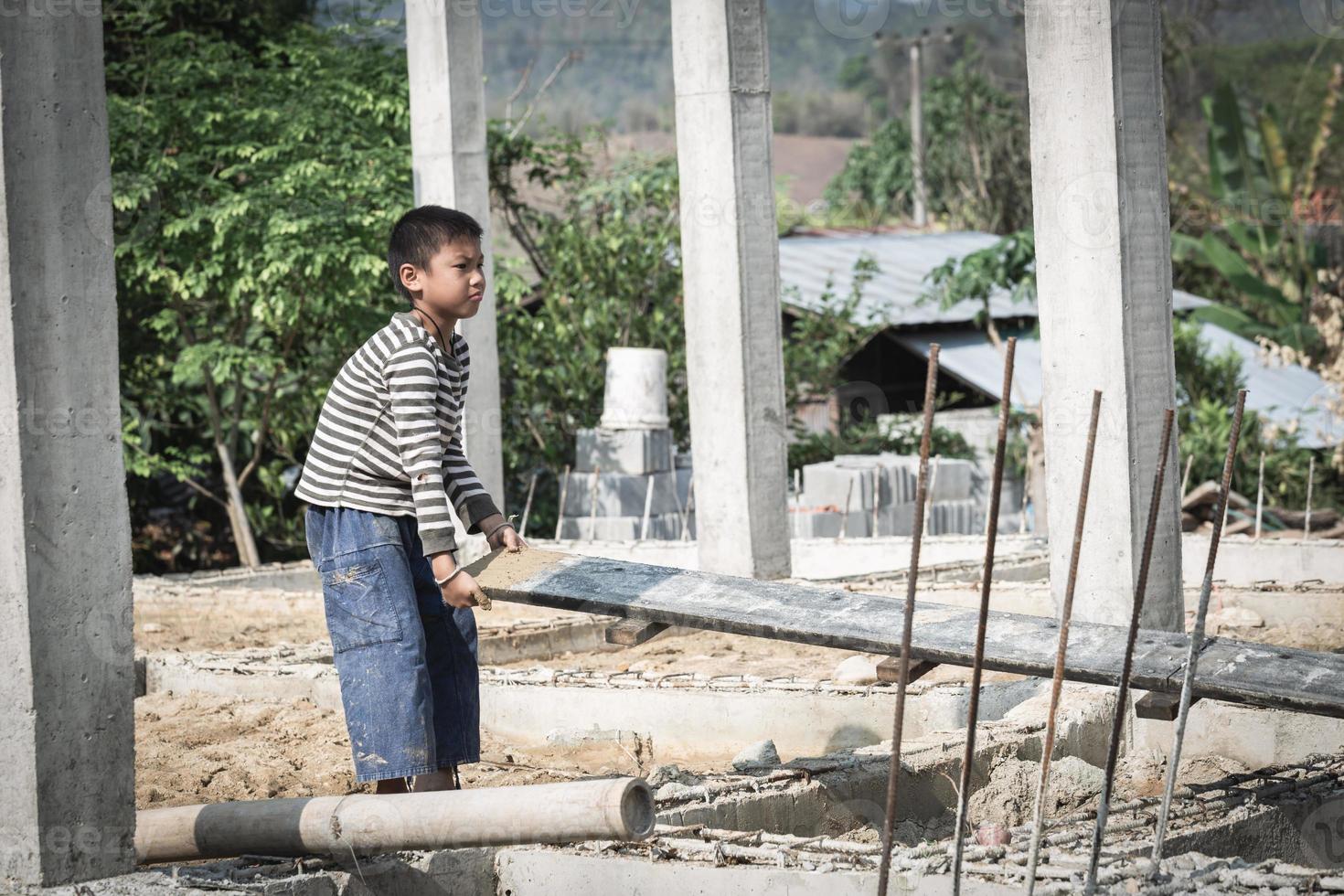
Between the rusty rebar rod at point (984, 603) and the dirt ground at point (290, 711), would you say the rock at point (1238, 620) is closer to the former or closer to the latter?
the dirt ground at point (290, 711)

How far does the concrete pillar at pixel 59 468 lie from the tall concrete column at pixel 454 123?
555 centimetres

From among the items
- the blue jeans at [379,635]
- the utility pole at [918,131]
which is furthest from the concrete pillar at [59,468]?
the utility pole at [918,131]

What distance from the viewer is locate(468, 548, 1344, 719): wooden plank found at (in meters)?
3.49

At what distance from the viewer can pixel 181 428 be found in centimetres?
1290

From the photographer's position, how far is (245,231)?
10789 millimetres

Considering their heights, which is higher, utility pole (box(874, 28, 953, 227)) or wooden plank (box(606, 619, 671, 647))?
utility pole (box(874, 28, 953, 227))

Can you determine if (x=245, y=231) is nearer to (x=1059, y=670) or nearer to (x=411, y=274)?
(x=411, y=274)

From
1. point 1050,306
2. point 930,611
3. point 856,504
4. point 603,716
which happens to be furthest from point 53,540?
point 856,504

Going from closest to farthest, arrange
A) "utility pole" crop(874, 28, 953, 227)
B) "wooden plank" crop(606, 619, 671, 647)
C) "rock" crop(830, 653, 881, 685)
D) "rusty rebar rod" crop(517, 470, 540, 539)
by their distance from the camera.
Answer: "wooden plank" crop(606, 619, 671, 647) → "rock" crop(830, 653, 881, 685) → "rusty rebar rod" crop(517, 470, 540, 539) → "utility pole" crop(874, 28, 953, 227)

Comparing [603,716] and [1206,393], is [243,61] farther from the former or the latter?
[1206,393]

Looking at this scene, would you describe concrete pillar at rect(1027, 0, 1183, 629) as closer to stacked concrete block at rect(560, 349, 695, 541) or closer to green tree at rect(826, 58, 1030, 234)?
stacked concrete block at rect(560, 349, 695, 541)
